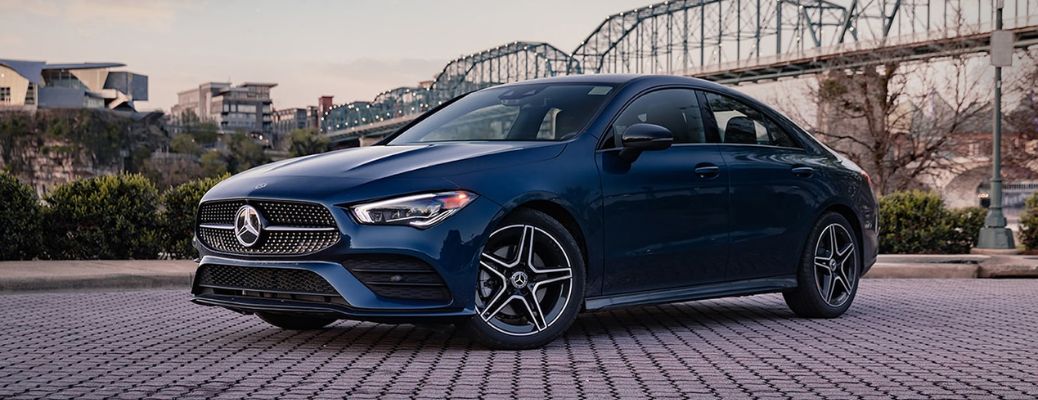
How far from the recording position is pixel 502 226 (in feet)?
21.3

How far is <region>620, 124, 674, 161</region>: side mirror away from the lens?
23.1ft

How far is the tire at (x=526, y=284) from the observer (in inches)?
256

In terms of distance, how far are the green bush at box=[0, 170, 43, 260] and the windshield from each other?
6.44 meters

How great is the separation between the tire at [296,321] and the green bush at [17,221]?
6.18 meters

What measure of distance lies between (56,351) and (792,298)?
189 inches

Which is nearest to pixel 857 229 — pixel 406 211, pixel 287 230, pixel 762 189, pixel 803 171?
pixel 803 171

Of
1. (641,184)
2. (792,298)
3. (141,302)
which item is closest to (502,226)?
(641,184)

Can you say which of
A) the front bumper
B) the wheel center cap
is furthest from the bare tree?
the front bumper

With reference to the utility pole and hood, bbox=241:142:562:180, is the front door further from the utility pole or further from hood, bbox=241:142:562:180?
the utility pole

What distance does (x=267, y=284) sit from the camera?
651cm

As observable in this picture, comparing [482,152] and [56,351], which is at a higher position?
[482,152]

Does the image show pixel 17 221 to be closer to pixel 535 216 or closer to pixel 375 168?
pixel 375 168

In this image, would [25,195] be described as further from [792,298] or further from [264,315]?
[792,298]

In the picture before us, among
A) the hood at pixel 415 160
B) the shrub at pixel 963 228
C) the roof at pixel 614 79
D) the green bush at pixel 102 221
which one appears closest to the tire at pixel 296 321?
the hood at pixel 415 160
